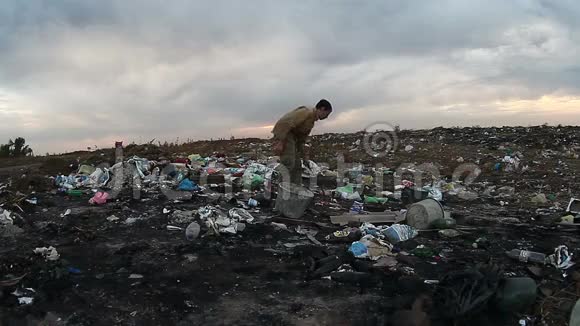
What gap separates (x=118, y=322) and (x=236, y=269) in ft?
3.57

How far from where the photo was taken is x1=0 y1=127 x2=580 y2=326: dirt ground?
286 cm

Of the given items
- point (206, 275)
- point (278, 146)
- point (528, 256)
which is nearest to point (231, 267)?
point (206, 275)

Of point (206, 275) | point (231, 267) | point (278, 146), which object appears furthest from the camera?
point (278, 146)

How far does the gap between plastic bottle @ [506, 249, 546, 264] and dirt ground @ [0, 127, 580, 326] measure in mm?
76

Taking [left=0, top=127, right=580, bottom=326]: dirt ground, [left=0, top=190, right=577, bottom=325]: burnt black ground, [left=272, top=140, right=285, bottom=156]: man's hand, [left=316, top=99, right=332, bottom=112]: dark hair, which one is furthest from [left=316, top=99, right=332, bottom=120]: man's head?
[left=0, top=190, right=577, bottom=325]: burnt black ground

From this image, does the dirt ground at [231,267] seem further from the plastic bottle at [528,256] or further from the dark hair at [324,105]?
the dark hair at [324,105]

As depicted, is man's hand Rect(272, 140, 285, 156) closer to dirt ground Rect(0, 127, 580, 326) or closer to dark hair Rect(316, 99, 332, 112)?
dark hair Rect(316, 99, 332, 112)

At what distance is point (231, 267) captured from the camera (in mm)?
3721

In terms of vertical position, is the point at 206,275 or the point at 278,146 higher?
the point at 278,146

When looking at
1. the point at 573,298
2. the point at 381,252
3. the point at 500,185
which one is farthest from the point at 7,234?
the point at 500,185

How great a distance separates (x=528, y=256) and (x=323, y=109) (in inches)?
100

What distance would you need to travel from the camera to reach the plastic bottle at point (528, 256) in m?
3.78

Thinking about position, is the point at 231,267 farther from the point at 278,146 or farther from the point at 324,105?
the point at 324,105

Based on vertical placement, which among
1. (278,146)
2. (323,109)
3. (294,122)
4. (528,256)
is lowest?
(528,256)
